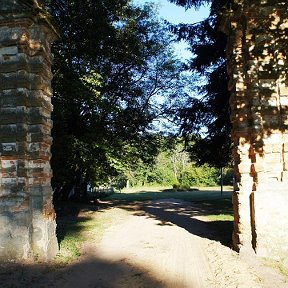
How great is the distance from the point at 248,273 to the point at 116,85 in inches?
580

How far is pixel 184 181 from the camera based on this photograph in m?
48.2

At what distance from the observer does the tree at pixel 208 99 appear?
14.8 metres

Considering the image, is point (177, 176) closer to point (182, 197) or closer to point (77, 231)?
point (182, 197)

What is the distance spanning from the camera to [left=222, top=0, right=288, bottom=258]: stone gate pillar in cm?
730

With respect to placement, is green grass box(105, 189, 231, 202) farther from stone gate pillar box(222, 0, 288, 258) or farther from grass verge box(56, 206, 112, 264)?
stone gate pillar box(222, 0, 288, 258)

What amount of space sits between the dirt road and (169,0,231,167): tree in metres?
6.91

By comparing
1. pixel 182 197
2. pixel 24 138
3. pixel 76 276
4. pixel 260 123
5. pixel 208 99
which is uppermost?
pixel 208 99

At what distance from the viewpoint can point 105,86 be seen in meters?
18.5

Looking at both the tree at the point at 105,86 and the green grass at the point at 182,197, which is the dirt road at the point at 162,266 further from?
the green grass at the point at 182,197

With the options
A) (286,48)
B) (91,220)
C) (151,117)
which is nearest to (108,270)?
(286,48)

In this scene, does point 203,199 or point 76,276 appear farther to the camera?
point 203,199

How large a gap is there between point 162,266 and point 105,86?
12847mm

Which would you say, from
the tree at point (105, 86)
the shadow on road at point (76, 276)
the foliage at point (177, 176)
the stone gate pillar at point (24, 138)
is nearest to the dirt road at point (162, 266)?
the shadow on road at point (76, 276)

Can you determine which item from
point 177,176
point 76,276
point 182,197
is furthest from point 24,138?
point 177,176
